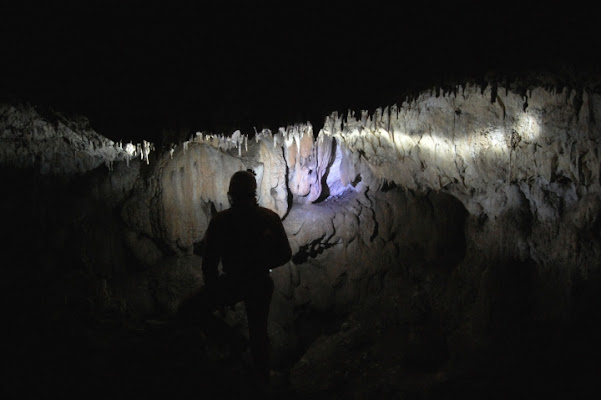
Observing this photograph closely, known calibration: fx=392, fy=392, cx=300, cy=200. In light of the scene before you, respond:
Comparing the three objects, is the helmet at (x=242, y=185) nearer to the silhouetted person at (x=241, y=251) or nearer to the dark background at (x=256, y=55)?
the silhouetted person at (x=241, y=251)

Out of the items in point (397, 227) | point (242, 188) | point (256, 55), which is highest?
point (256, 55)

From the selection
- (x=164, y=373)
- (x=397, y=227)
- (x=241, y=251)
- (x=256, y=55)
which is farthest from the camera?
(x=397, y=227)

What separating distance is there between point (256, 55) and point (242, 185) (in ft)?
8.02

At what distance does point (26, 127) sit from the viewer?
4.21m

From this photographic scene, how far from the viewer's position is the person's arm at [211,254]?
241cm

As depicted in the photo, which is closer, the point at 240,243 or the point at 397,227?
the point at 240,243

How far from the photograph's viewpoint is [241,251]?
238cm

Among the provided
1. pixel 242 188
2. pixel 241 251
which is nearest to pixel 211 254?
pixel 241 251

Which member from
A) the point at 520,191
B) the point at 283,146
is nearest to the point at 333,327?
the point at 283,146

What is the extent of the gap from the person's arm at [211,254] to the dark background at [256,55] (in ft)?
8.01

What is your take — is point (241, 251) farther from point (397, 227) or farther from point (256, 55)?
point (397, 227)

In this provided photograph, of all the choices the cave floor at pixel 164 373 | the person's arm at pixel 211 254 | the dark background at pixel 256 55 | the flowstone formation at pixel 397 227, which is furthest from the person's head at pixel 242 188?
the flowstone formation at pixel 397 227

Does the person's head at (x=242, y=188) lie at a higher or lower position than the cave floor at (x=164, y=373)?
higher

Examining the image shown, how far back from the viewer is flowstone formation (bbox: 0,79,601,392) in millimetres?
4105
